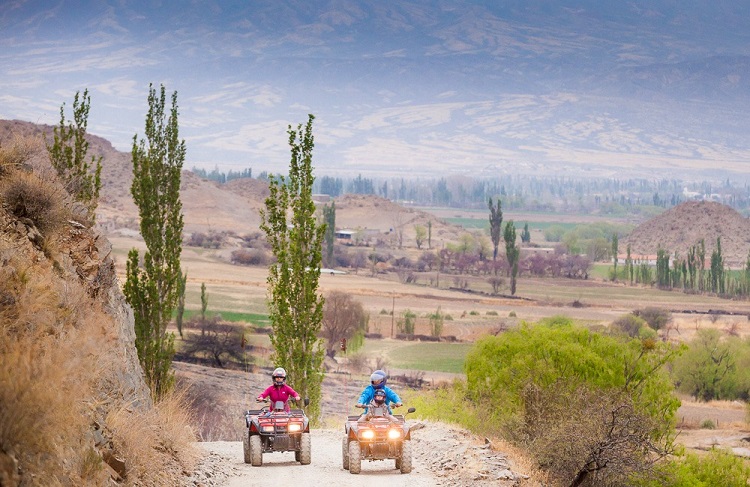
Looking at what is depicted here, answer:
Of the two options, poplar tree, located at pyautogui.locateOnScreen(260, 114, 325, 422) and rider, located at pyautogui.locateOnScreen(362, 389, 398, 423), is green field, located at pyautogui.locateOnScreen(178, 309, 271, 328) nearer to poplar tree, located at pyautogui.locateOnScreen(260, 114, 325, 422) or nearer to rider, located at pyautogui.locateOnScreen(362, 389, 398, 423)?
poplar tree, located at pyautogui.locateOnScreen(260, 114, 325, 422)

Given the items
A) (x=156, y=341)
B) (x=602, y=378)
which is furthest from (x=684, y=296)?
(x=156, y=341)

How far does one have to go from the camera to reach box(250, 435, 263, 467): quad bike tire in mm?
20375

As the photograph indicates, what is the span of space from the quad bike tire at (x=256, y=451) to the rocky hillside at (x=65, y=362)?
49.2 inches

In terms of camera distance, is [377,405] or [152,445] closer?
[152,445]

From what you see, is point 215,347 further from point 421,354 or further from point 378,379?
point 378,379

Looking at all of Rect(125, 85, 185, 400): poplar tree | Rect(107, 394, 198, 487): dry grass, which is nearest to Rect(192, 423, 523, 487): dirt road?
Rect(107, 394, 198, 487): dry grass

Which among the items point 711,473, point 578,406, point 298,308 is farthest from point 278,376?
point 711,473

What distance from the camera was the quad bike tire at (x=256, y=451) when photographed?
2038 centimetres

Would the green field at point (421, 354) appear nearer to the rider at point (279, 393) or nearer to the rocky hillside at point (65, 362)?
the rider at point (279, 393)

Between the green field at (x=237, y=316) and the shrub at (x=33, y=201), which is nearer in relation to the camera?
the shrub at (x=33, y=201)

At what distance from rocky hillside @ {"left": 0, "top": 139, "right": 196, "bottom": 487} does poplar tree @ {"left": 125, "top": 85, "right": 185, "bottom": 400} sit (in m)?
11.7

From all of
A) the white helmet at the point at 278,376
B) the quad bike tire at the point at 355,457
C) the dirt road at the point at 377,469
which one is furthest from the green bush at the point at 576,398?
the white helmet at the point at 278,376

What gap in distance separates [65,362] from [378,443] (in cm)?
778

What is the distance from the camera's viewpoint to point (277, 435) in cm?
2041
